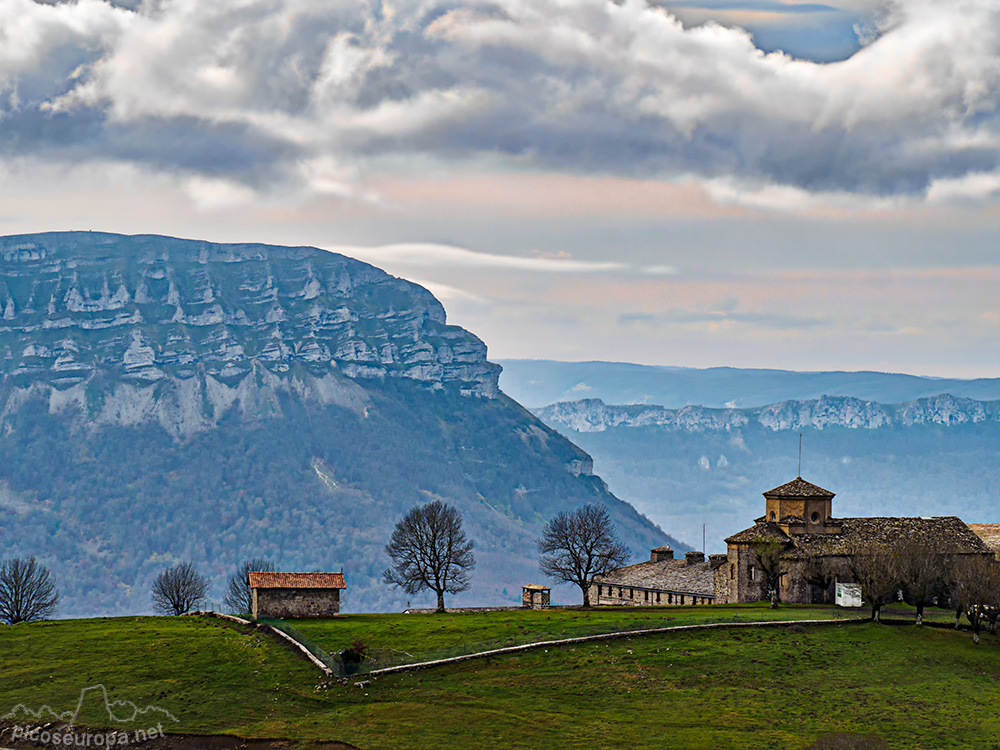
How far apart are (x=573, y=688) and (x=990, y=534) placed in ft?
233

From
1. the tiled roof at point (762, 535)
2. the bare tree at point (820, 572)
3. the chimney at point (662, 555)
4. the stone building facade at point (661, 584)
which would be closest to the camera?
the bare tree at point (820, 572)

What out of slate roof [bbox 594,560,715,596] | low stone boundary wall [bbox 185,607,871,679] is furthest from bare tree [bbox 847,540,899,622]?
slate roof [bbox 594,560,715,596]

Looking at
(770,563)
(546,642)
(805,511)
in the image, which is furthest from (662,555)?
(546,642)

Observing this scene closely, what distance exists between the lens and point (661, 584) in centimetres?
13850

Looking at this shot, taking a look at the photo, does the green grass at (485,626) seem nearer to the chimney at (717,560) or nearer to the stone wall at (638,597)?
the chimney at (717,560)

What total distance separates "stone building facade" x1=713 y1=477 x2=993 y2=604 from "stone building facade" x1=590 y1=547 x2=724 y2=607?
799cm

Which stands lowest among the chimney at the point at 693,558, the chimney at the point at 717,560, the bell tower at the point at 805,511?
the chimney at the point at 717,560

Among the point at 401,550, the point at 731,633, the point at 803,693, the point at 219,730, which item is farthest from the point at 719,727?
the point at 401,550

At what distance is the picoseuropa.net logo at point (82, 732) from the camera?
6581 centimetres

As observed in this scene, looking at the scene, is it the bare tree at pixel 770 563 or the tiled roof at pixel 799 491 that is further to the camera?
the tiled roof at pixel 799 491

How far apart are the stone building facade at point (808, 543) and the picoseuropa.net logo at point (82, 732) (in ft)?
196

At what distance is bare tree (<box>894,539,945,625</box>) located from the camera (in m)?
91.9

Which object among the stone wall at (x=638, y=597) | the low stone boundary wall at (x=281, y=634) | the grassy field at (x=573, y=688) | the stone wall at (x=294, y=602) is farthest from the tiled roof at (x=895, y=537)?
the low stone boundary wall at (x=281, y=634)

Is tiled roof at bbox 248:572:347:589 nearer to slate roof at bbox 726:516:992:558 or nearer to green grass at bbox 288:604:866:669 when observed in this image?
green grass at bbox 288:604:866:669
